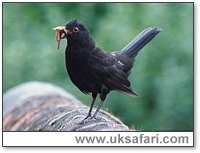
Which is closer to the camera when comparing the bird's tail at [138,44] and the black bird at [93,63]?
the black bird at [93,63]

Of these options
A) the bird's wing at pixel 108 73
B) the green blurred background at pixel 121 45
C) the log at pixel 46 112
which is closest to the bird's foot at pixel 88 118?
the log at pixel 46 112

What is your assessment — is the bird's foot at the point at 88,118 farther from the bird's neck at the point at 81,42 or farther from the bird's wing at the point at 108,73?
the bird's neck at the point at 81,42

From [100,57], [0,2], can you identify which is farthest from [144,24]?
[100,57]

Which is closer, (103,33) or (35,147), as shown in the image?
(35,147)

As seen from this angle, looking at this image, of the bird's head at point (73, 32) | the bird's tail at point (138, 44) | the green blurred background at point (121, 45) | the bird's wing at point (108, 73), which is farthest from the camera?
the green blurred background at point (121, 45)

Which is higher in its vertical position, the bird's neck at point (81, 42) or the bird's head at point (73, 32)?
the bird's head at point (73, 32)

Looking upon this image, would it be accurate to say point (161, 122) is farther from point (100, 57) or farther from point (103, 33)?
point (100, 57)

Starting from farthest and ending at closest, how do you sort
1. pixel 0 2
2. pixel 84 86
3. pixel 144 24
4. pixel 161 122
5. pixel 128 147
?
1. pixel 144 24
2. pixel 161 122
3. pixel 0 2
4. pixel 128 147
5. pixel 84 86
